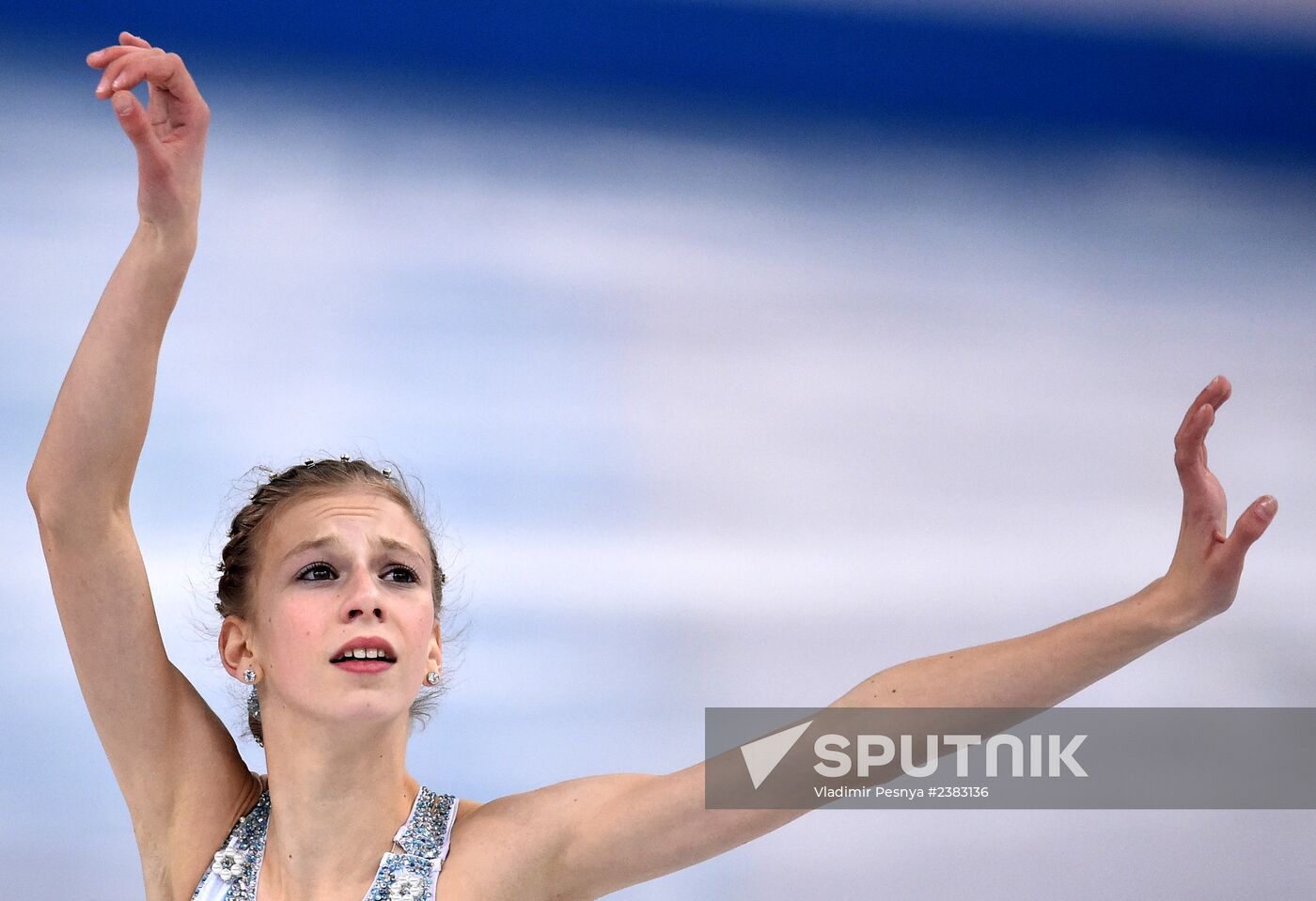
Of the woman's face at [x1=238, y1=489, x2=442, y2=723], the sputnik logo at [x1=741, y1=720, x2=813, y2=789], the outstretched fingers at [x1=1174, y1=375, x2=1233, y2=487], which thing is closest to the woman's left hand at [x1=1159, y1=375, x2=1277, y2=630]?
the outstretched fingers at [x1=1174, y1=375, x2=1233, y2=487]

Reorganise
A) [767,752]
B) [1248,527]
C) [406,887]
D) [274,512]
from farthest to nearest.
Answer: [274,512], [406,887], [767,752], [1248,527]

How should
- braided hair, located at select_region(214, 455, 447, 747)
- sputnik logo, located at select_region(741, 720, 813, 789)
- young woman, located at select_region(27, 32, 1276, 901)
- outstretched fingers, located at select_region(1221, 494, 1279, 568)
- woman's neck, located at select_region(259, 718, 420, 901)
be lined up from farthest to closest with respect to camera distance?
braided hair, located at select_region(214, 455, 447, 747)
woman's neck, located at select_region(259, 718, 420, 901)
sputnik logo, located at select_region(741, 720, 813, 789)
young woman, located at select_region(27, 32, 1276, 901)
outstretched fingers, located at select_region(1221, 494, 1279, 568)

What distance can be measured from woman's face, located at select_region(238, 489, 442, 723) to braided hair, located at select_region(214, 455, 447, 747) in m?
0.02

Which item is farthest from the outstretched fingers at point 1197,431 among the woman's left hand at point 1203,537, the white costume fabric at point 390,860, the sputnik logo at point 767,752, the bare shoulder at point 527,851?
the white costume fabric at point 390,860

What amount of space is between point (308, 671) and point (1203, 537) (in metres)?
1.03

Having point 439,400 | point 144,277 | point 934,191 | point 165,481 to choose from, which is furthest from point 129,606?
point 934,191

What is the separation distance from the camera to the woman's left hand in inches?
62.7

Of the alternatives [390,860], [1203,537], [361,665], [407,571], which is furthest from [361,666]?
[1203,537]

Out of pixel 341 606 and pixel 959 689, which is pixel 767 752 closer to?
pixel 959 689

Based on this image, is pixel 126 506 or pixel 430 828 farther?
pixel 430 828

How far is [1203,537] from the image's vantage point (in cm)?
163

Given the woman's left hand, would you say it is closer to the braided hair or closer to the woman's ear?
the braided hair

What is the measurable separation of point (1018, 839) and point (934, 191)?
151 centimetres

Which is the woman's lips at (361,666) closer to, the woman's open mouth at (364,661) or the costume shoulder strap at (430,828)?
the woman's open mouth at (364,661)
